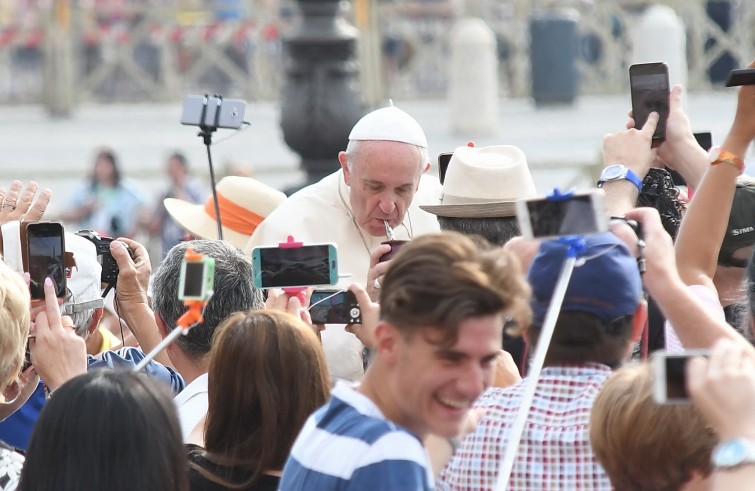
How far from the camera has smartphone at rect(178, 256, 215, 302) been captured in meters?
3.32

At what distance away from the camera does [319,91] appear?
8875 mm

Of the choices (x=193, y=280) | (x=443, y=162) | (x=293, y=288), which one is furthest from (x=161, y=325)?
(x=443, y=162)

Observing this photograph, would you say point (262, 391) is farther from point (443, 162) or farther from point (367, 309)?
point (443, 162)

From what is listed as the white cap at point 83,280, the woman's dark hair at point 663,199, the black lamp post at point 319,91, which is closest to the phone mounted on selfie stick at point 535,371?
the white cap at point 83,280

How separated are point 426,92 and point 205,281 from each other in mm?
22040

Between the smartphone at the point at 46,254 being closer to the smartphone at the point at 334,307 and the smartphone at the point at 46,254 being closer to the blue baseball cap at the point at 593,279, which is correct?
the smartphone at the point at 334,307

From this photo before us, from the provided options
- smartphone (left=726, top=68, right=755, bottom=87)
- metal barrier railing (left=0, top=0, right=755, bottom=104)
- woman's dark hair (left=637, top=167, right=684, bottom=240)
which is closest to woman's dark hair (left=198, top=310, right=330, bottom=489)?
smartphone (left=726, top=68, right=755, bottom=87)

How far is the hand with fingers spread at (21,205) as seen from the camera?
486 centimetres

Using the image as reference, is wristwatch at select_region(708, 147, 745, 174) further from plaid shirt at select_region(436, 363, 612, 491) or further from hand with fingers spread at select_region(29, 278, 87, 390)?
hand with fingers spread at select_region(29, 278, 87, 390)

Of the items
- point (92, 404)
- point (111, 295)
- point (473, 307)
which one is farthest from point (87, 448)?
point (111, 295)

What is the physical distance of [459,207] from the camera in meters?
4.85

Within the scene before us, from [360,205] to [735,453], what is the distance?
9.47ft

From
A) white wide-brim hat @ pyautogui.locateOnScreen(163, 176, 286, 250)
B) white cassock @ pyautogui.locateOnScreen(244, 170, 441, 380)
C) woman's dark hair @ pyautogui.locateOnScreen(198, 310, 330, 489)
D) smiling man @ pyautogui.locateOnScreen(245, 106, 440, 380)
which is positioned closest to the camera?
woman's dark hair @ pyautogui.locateOnScreen(198, 310, 330, 489)

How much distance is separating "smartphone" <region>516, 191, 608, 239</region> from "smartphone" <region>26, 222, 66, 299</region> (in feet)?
5.26
